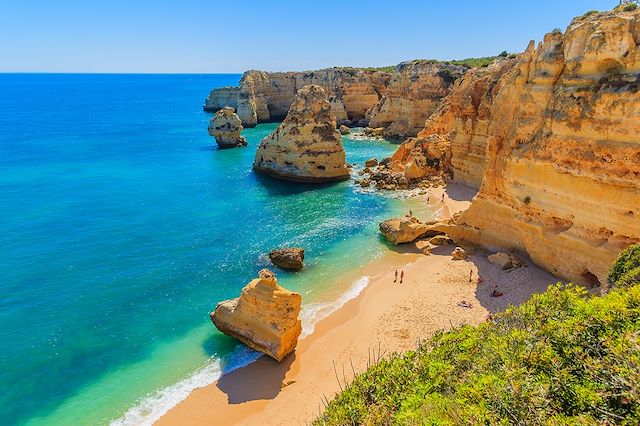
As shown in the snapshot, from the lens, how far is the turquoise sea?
703 inches

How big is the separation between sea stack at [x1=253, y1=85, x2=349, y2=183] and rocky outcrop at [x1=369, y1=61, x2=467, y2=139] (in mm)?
24753

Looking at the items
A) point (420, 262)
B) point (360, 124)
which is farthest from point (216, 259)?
point (360, 124)

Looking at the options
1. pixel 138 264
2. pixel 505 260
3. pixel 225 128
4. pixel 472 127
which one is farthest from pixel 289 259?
pixel 225 128

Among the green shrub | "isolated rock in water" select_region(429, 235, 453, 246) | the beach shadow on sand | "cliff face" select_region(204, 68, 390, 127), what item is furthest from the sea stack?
"cliff face" select_region(204, 68, 390, 127)

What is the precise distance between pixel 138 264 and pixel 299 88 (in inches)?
2648

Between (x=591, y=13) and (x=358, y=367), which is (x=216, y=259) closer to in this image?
(x=358, y=367)

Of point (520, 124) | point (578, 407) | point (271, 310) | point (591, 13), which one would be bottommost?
point (271, 310)

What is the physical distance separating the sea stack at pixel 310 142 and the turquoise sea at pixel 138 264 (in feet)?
6.85

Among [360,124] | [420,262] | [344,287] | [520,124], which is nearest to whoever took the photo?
[520,124]

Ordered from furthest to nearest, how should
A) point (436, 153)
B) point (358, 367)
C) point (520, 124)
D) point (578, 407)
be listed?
point (436, 153), point (520, 124), point (358, 367), point (578, 407)

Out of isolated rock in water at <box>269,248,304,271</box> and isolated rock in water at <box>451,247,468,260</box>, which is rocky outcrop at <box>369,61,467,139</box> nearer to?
isolated rock in water at <box>451,247,468,260</box>

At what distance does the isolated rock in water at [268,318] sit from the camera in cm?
1852

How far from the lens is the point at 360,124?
82.2 meters

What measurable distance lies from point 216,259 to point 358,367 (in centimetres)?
1381
